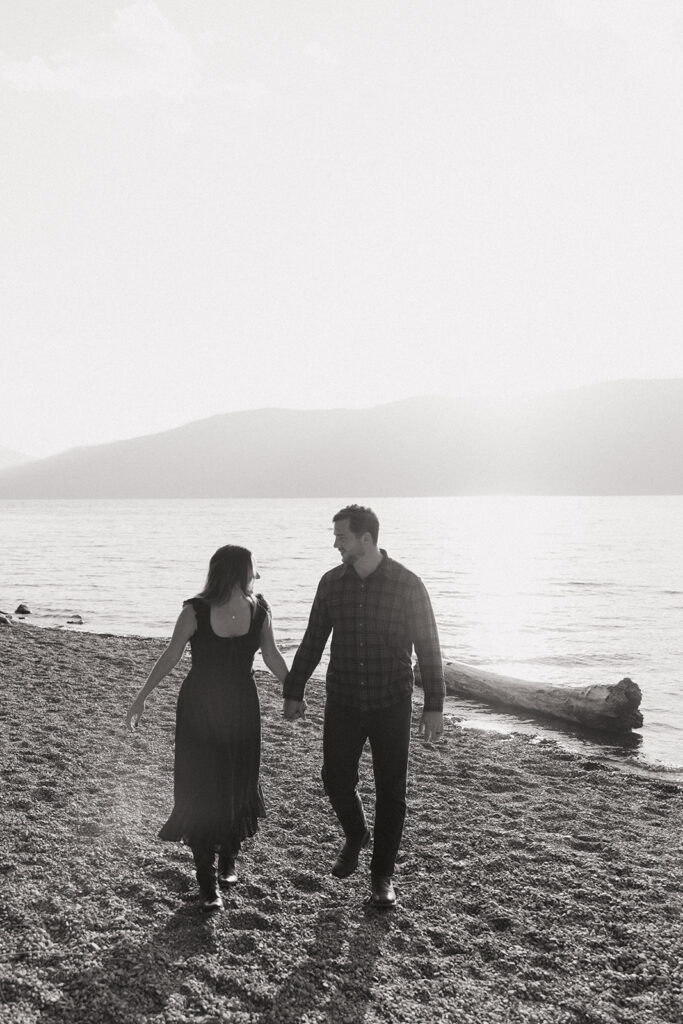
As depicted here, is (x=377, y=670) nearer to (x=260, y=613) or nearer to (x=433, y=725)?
(x=433, y=725)

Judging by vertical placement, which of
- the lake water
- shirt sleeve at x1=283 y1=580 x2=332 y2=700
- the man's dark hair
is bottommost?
the lake water

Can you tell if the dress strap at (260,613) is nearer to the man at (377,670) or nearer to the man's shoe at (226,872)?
the man at (377,670)

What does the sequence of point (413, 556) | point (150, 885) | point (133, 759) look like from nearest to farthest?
point (150, 885)
point (133, 759)
point (413, 556)

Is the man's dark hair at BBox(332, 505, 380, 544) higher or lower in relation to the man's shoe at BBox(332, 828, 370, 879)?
higher

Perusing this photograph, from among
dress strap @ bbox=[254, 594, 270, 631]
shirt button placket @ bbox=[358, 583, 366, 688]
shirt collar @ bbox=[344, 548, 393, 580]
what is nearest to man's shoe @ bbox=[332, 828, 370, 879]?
shirt button placket @ bbox=[358, 583, 366, 688]

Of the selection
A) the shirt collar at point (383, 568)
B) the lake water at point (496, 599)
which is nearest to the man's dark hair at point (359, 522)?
the shirt collar at point (383, 568)

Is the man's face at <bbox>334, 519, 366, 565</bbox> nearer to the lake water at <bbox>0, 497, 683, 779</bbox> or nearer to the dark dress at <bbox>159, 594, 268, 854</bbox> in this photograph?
the dark dress at <bbox>159, 594, 268, 854</bbox>

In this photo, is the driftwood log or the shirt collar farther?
the driftwood log

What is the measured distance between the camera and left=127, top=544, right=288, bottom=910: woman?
15.1 feet

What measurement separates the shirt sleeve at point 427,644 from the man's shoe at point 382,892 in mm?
1110

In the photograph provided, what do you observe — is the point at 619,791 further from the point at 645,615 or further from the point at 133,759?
the point at 645,615

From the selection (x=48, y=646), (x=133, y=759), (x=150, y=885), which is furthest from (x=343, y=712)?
(x=48, y=646)

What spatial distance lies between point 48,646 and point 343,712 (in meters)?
12.5

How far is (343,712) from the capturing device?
4.75m
